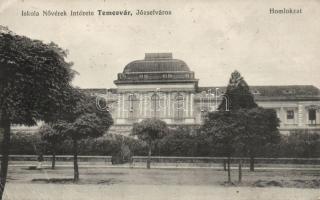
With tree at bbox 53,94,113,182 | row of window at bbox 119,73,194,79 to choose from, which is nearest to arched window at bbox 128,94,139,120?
row of window at bbox 119,73,194,79

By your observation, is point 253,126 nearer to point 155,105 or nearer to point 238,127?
point 238,127

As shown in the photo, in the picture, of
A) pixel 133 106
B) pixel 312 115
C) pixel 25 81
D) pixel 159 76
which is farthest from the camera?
pixel 312 115

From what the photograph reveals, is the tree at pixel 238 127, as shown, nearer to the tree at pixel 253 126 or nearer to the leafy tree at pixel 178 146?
the tree at pixel 253 126

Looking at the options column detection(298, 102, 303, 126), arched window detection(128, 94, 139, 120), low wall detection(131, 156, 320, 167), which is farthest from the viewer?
column detection(298, 102, 303, 126)

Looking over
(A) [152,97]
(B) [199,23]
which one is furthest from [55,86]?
(A) [152,97]

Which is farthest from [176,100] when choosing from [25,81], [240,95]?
[25,81]

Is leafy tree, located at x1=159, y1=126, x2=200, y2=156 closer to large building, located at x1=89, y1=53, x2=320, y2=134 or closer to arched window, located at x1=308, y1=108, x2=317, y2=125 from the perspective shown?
large building, located at x1=89, y1=53, x2=320, y2=134
